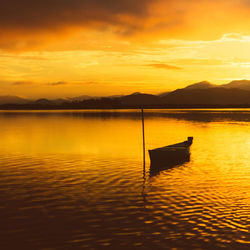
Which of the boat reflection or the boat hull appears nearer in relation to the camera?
the boat reflection

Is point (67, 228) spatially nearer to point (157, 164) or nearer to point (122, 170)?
point (122, 170)

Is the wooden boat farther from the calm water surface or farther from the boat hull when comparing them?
the calm water surface

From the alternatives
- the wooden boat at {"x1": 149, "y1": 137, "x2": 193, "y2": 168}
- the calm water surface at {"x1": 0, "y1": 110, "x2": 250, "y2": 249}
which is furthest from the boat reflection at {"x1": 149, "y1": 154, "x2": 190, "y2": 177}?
the calm water surface at {"x1": 0, "y1": 110, "x2": 250, "y2": 249}

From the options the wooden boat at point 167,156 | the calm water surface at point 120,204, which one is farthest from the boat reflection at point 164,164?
the calm water surface at point 120,204

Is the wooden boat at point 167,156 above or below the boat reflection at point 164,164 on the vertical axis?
above

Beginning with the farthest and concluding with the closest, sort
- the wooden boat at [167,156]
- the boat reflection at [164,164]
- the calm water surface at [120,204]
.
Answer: the wooden boat at [167,156] → the boat reflection at [164,164] → the calm water surface at [120,204]

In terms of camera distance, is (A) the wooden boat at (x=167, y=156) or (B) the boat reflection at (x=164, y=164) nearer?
(B) the boat reflection at (x=164, y=164)

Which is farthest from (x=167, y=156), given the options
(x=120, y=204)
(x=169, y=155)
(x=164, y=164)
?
(x=120, y=204)

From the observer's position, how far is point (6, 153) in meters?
41.4

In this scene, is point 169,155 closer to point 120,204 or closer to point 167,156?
point 167,156

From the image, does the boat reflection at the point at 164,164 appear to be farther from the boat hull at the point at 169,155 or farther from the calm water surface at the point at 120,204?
the calm water surface at the point at 120,204

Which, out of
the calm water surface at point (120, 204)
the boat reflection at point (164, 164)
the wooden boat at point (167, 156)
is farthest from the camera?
the wooden boat at point (167, 156)

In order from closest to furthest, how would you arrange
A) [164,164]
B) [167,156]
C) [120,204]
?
[120,204] → [164,164] → [167,156]

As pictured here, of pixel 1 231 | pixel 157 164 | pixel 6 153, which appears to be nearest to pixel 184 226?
pixel 1 231
